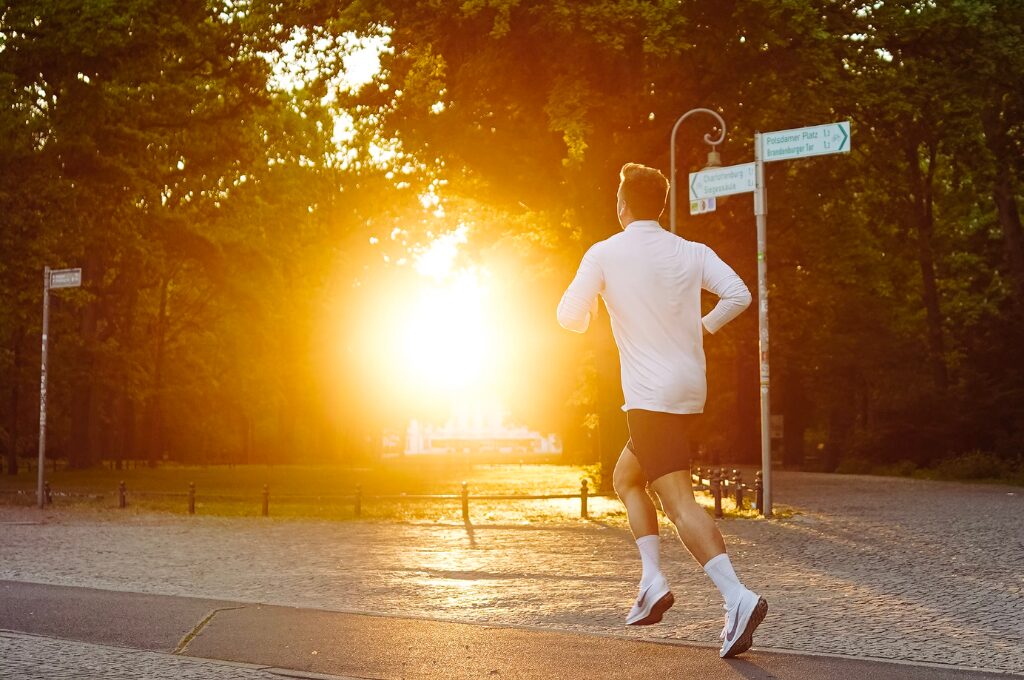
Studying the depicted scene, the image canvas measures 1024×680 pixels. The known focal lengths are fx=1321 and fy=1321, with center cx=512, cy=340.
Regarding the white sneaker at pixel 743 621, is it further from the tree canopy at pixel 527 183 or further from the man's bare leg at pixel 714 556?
the tree canopy at pixel 527 183

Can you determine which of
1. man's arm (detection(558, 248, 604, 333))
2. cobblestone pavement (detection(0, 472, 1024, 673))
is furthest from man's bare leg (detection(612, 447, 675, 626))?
cobblestone pavement (detection(0, 472, 1024, 673))

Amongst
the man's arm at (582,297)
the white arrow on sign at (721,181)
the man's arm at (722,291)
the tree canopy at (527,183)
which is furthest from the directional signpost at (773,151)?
the man's arm at (582,297)

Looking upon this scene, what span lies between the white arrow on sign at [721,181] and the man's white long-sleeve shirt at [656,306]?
34.8 ft

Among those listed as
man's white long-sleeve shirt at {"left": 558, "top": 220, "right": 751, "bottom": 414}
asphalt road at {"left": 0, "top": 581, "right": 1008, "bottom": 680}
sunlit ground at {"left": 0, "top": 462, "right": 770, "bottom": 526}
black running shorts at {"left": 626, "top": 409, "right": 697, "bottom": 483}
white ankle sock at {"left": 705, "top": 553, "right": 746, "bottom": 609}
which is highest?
man's white long-sleeve shirt at {"left": 558, "top": 220, "right": 751, "bottom": 414}

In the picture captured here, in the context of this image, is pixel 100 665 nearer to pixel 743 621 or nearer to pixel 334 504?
pixel 743 621

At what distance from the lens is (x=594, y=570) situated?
36.6 ft

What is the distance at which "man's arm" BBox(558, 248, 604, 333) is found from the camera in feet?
18.9

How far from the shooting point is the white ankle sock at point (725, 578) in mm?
5711

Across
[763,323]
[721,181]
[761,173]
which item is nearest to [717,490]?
[763,323]

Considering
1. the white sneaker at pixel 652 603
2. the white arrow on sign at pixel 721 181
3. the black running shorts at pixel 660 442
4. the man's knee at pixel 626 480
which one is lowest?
the white sneaker at pixel 652 603

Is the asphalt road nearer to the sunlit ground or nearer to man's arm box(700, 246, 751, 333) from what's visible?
man's arm box(700, 246, 751, 333)

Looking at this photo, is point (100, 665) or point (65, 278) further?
point (65, 278)

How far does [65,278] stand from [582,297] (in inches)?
652

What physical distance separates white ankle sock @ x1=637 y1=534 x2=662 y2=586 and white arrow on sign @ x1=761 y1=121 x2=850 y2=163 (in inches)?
399
